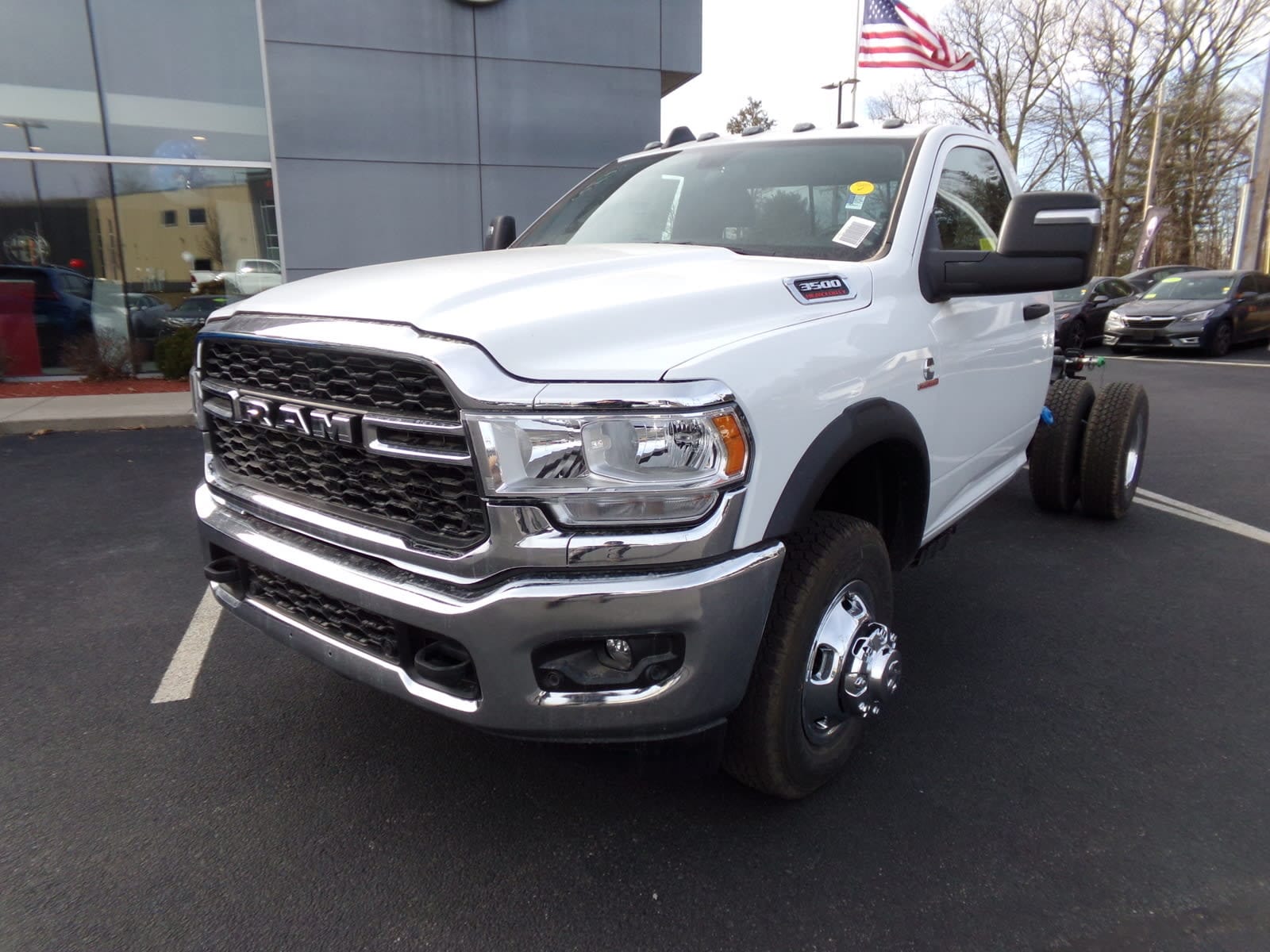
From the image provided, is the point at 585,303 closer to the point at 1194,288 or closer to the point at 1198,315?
the point at 1198,315

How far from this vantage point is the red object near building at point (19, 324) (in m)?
11.3

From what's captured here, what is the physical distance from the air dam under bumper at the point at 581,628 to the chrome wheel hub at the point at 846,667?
38 cm

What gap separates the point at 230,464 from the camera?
8.96 ft

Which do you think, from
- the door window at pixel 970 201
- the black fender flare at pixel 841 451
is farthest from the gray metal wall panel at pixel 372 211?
the black fender flare at pixel 841 451

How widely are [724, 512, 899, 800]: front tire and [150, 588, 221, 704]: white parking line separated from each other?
6.52 ft

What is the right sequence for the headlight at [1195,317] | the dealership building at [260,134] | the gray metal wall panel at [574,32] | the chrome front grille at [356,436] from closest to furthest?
the chrome front grille at [356,436] < the dealership building at [260,134] < the gray metal wall panel at [574,32] < the headlight at [1195,317]

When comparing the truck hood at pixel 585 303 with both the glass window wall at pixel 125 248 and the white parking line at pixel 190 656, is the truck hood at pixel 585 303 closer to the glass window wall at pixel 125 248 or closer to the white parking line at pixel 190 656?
the white parking line at pixel 190 656

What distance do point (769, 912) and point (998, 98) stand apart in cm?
4562

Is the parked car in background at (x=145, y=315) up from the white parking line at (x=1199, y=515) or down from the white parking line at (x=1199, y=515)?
up

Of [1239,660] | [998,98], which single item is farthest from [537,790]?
[998,98]

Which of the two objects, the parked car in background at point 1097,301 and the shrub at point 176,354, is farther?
the parked car in background at point 1097,301

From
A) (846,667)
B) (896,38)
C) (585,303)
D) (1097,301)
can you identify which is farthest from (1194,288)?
(585,303)

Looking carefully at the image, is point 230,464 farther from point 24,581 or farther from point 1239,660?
point 1239,660

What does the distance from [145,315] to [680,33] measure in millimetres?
8112
